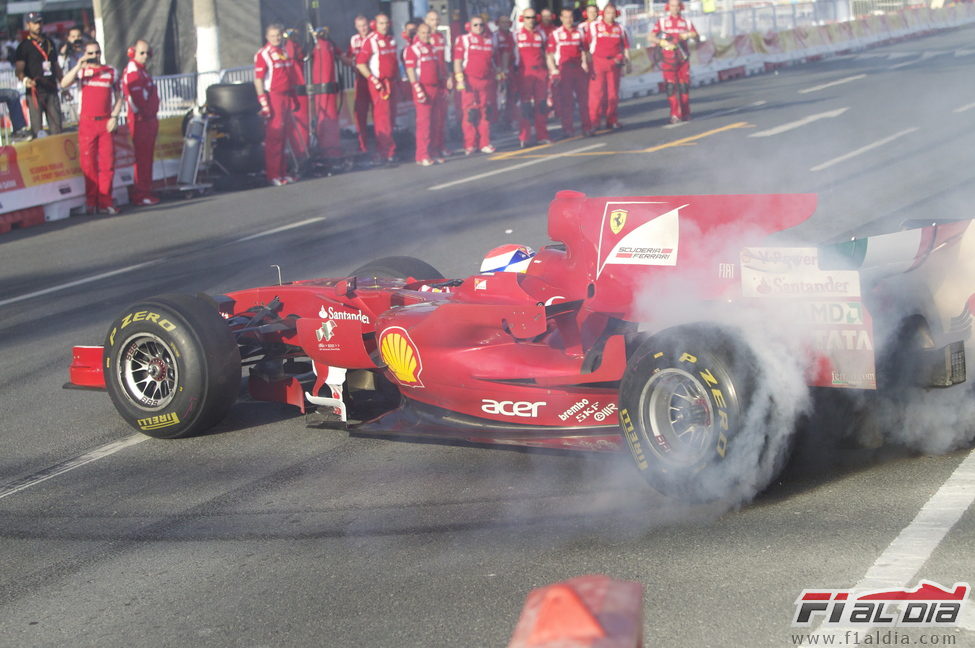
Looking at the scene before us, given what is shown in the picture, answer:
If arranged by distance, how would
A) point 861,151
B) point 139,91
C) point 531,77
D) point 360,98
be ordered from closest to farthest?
1. point 861,151
2. point 139,91
3. point 360,98
4. point 531,77

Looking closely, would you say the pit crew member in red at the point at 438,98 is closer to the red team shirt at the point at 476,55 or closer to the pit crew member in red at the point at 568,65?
the red team shirt at the point at 476,55

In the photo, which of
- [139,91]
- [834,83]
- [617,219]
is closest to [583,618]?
[617,219]

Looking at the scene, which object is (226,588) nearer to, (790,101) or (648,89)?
(790,101)

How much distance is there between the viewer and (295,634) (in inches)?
137

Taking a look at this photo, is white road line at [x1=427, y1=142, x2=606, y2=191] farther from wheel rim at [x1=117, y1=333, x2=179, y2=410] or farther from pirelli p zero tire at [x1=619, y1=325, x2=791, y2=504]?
pirelli p zero tire at [x1=619, y1=325, x2=791, y2=504]

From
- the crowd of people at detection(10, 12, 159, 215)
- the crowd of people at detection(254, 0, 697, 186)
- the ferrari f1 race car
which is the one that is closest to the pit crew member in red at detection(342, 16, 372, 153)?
the crowd of people at detection(254, 0, 697, 186)

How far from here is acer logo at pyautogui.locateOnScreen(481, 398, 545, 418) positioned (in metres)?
4.68

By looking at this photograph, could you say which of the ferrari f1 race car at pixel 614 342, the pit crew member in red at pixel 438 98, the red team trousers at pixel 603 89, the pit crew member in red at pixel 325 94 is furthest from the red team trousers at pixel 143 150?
the ferrari f1 race car at pixel 614 342

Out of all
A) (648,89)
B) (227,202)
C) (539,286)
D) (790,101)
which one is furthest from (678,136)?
(539,286)

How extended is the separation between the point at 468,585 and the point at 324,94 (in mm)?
14346

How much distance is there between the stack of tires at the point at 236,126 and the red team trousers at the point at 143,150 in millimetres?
1090

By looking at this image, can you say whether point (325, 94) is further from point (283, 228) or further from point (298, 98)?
point (283, 228)

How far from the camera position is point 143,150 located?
1473 cm

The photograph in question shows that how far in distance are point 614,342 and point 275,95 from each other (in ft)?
39.8
